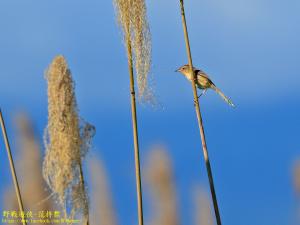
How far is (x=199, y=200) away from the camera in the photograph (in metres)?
5.88

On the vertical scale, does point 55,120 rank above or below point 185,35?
below

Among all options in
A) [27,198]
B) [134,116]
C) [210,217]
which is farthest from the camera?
[210,217]

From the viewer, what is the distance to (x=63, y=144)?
3365mm

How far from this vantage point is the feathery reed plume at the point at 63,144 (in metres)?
3.38

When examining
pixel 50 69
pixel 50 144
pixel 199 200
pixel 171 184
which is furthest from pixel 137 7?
pixel 199 200

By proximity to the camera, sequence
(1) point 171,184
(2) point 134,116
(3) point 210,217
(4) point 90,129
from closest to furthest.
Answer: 1. (2) point 134,116
2. (4) point 90,129
3. (1) point 171,184
4. (3) point 210,217

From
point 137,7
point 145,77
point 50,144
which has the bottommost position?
point 50,144

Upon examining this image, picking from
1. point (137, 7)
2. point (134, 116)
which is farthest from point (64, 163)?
point (137, 7)

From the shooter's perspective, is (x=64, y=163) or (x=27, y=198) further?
(x=27, y=198)

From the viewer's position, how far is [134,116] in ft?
10.5

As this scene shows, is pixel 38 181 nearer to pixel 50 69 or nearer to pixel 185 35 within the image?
pixel 50 69

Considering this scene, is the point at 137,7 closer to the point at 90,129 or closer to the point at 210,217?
the point at 90,129

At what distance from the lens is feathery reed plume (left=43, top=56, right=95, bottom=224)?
3.38 meters

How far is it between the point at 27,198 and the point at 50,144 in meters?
0.69
